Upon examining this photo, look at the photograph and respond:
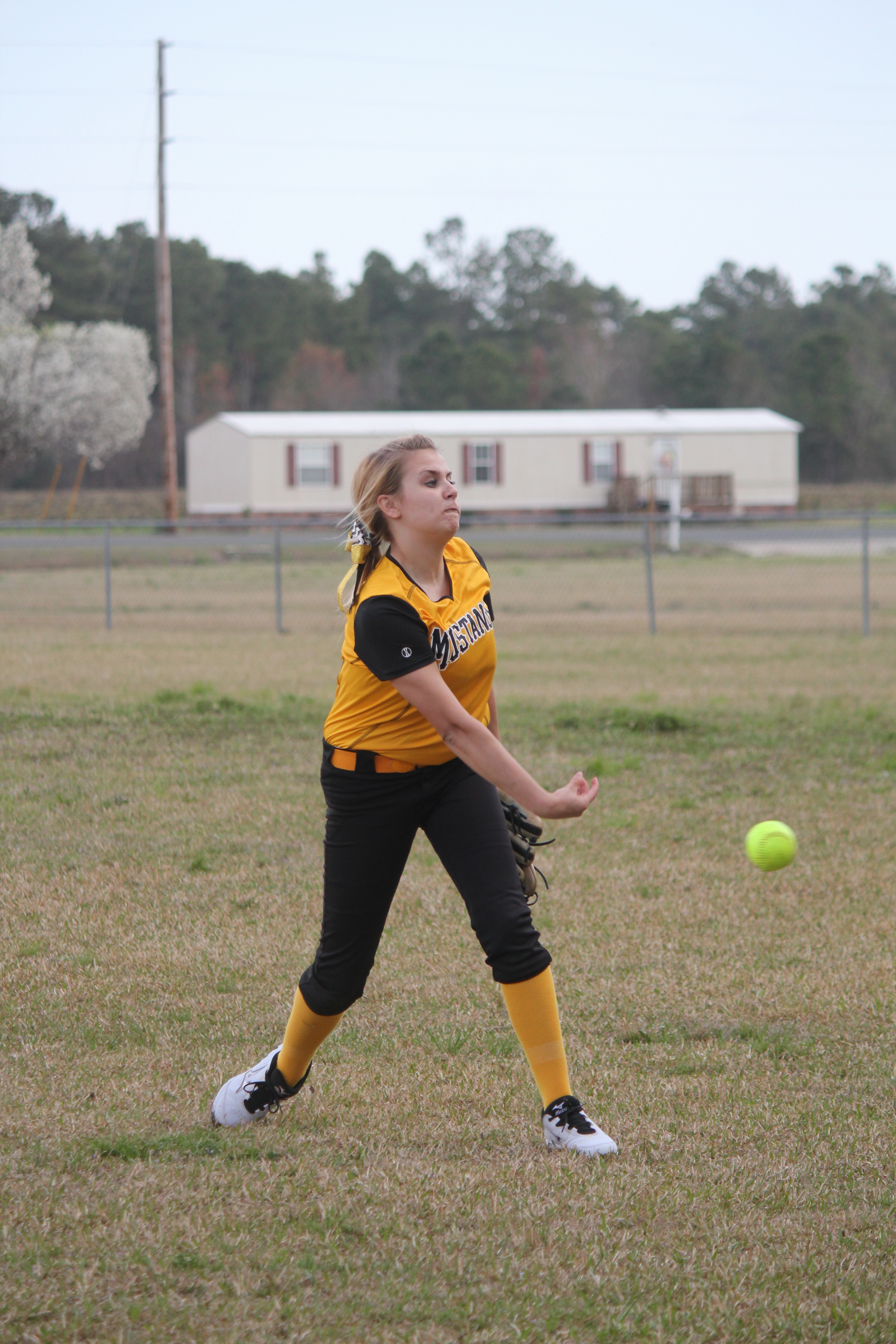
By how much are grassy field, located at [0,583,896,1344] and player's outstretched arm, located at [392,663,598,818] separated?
1022 mm

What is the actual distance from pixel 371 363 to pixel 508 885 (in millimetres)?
75748

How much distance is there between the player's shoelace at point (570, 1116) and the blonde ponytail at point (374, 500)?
4.78ft

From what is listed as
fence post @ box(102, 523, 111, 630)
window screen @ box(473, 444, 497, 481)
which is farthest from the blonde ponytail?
window screen @ box(473, 444, 497, 481)

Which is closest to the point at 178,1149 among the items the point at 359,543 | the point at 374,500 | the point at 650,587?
the point at 359,543

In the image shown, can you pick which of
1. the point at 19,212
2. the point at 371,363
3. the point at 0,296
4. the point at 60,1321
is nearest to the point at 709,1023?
the point at 60,1321

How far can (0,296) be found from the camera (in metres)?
49.2

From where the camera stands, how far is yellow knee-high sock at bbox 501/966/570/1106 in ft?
11.6

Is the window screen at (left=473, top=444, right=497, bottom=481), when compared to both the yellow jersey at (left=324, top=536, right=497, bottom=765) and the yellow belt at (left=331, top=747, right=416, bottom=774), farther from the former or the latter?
the yellow belt at (left=331, top=747, right=416, bottom=774)

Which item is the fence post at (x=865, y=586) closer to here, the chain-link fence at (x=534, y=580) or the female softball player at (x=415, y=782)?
the chain-link fence at (x=534, y=580)

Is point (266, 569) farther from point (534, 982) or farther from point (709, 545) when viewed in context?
point (534, 982)

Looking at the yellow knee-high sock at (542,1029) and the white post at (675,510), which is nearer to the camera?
the yellow knee-high sock at (542,1029)

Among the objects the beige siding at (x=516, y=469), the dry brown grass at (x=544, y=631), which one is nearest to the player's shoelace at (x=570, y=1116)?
the dry brown grass at (x=544, y=631)

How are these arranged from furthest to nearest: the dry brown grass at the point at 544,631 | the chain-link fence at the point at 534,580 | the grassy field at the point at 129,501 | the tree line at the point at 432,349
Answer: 1. the tree line at the point at 432,349
2. the grassy field at the point at 129,501
3. the chain-link fence at the point at 534,580
4. the dry brown grass at the point at 544,631

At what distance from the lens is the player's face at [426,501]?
343cm
